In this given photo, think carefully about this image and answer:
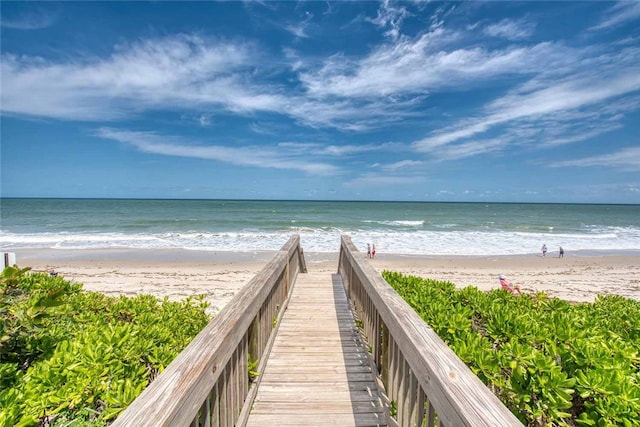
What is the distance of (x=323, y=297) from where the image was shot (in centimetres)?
554

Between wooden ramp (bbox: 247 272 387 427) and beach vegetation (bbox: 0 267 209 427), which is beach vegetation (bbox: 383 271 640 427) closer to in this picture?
wooden ramp (bbox: 247 272 387 427)

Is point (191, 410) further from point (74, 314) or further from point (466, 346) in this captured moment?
point (74, 314)

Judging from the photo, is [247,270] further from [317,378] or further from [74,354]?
[74,354]

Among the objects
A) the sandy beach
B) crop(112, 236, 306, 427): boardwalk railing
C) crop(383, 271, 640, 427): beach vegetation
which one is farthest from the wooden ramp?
the sandy beach

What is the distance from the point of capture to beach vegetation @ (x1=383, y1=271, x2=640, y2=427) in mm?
1585

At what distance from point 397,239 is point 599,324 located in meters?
24.8

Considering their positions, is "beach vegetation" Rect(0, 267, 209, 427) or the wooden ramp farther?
the wooden ramp

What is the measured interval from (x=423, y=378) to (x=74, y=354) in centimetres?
204

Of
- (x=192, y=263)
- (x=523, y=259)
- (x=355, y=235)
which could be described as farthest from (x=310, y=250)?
(x=523, y=259)

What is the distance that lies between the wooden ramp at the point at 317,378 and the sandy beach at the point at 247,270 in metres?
5.80

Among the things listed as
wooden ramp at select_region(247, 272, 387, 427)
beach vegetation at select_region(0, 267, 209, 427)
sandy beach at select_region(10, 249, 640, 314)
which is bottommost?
sandy beach at select_region(10, 249, 640, 314)

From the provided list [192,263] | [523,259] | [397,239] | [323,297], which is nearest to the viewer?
[323,297]

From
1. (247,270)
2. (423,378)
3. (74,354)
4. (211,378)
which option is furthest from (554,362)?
(247,270)

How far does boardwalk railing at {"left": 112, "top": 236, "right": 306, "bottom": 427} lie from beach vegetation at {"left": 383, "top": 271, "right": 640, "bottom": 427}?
146 cm
